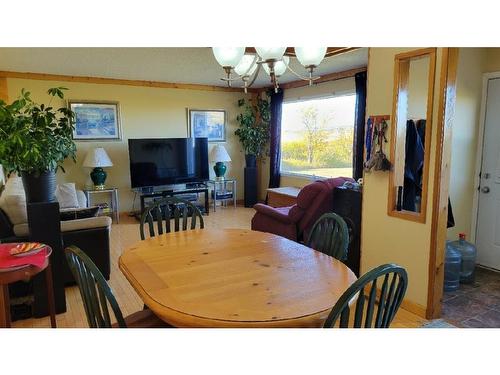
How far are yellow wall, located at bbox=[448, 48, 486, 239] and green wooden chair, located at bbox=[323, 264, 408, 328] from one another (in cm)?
270

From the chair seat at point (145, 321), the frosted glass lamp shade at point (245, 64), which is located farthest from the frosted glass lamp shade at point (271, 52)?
the chair seat at point (145, 321)

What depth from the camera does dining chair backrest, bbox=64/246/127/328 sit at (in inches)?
55.7

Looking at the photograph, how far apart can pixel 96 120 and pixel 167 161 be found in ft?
4.14

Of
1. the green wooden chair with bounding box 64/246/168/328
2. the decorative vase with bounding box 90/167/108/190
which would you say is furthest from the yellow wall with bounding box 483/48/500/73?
the decorative vase with bounding box 90/167/108/190

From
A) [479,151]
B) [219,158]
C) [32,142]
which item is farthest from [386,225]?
[219,158]

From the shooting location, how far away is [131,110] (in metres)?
6.03

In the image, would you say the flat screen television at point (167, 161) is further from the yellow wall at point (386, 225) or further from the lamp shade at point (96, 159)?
the yellow wall at point (386, 225)

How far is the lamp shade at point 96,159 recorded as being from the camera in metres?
5.40

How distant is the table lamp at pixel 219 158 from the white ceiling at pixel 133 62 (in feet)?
4.16

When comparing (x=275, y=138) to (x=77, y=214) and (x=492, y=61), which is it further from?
(x=77, y=214)

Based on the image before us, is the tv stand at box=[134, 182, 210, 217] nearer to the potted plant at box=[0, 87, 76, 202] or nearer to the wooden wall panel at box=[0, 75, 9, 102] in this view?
the wooden wall panel at box=[0, 75, 9, 102]

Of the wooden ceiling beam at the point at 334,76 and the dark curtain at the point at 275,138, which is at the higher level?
the wooden ceiling beam at the point at 334,76
